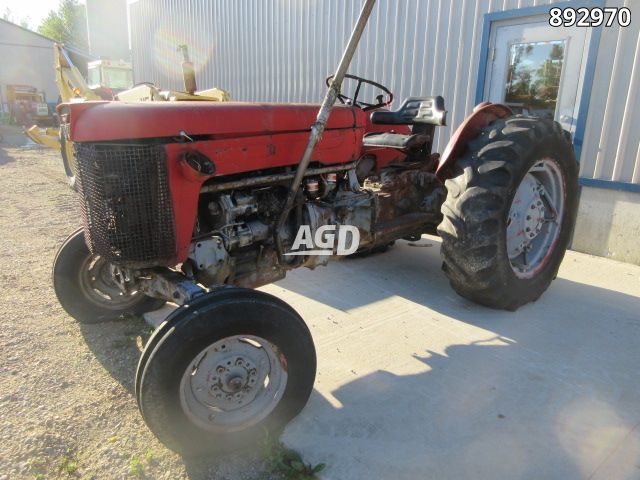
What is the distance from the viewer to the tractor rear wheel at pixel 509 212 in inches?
121

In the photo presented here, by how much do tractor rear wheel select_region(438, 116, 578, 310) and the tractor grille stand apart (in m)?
1.79

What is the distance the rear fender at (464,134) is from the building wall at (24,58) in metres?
35.6

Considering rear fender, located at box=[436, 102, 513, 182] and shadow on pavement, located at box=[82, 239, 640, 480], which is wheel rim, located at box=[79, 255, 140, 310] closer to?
shadow on pavement, located at box=[82, 239, 640, 480]

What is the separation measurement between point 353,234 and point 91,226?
62.3 inches

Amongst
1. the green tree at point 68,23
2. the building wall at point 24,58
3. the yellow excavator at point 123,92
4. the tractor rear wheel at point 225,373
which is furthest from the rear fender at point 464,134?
the green tree at point 68,23

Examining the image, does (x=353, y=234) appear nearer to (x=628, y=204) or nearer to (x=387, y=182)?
(x=387, y=182)

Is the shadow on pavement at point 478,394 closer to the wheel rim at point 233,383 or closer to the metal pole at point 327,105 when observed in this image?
the wheel rim at point 233,383

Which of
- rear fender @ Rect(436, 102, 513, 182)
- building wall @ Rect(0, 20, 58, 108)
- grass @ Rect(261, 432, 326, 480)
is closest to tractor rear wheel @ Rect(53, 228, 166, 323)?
grass @ Rect(261, 432, 326, 480)

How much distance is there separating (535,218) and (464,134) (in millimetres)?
840

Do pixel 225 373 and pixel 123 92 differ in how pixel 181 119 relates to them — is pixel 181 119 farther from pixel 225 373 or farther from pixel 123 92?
pixel 123 92

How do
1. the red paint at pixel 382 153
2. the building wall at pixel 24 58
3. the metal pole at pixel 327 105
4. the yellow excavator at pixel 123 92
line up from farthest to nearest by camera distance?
the building wall at pixel 24 58, the yellow excavator at pixel 123 92, the red paint at pixel 382 153, the metal pole at pixel 327 105

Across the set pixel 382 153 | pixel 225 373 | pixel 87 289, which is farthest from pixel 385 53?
pixel 225 373

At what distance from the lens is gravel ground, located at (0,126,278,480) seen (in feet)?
6.93

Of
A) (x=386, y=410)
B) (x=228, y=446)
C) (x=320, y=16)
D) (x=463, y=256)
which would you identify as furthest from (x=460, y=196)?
(x=320, y=16)
